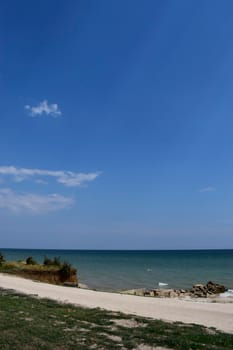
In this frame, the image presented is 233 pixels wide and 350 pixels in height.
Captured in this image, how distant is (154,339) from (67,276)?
24109 mm

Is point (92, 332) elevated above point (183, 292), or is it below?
above

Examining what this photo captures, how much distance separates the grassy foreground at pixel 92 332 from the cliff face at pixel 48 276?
18.4 meters

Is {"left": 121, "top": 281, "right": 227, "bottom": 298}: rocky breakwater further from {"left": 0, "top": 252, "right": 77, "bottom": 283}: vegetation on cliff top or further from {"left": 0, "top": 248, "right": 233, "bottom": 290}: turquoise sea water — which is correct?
{"left": 0, "top": 252, "right": 77, "bottom": 283}: vegetation on cliff top

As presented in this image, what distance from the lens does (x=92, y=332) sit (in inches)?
439

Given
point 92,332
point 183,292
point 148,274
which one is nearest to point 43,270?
point 183,292

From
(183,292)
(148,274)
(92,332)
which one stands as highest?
(148,274)

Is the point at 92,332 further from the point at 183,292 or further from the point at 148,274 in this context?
the point at 148,274

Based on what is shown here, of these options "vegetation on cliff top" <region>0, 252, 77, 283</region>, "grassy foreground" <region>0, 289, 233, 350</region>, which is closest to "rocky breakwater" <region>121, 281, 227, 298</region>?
"vegetation on cliff top" <region>0, 252, 77, 283</region>

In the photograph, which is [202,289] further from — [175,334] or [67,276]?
[175,334]

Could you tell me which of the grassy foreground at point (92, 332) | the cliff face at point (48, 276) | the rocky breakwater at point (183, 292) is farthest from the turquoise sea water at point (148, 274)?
the grassy foreground at point (92, 332)

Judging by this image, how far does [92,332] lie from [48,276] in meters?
23.1

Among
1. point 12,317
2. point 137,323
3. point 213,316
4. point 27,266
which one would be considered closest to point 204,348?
point 137,323

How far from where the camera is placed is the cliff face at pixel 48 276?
33.2m

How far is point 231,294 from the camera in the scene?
1383 inches
